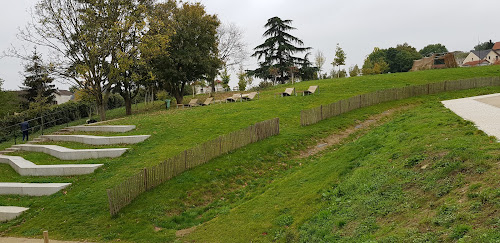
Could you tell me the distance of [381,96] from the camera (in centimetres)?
2638

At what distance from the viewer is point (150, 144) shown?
18.3m

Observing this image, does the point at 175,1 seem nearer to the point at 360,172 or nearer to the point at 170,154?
the point at 170,154

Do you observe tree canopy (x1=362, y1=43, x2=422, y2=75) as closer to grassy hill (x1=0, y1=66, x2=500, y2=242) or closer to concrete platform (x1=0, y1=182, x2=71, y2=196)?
grassy hill (x1=0, y1=66, x2=500, y2=242)

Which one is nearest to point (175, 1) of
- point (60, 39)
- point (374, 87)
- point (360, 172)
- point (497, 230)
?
point (60, 39)

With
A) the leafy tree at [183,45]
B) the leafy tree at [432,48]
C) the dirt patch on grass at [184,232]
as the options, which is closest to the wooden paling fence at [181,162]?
the dirt patch on grass at [184,232]

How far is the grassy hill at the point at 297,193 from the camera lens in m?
6.40

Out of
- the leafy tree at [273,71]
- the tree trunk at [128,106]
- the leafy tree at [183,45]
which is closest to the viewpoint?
the leafy tree at [183,45]

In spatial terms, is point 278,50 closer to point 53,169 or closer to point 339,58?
point 339,58

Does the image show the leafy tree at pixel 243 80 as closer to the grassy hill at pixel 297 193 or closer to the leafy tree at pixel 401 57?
the grassy hill at pixel 297 193

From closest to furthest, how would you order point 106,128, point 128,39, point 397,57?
point 106,128
point 128,39
point 397,57

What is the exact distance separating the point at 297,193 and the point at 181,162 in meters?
5.71

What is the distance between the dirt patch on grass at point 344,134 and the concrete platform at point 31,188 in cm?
1100

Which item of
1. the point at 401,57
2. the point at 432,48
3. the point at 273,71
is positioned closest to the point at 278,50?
the point at 273,71

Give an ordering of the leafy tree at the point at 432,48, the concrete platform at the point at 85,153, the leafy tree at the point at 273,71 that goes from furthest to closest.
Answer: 1. the leafy tree at the point at 432,48
2. the leafy tree at the point at 273,71
3. the concrete platform at the point at 85,153
